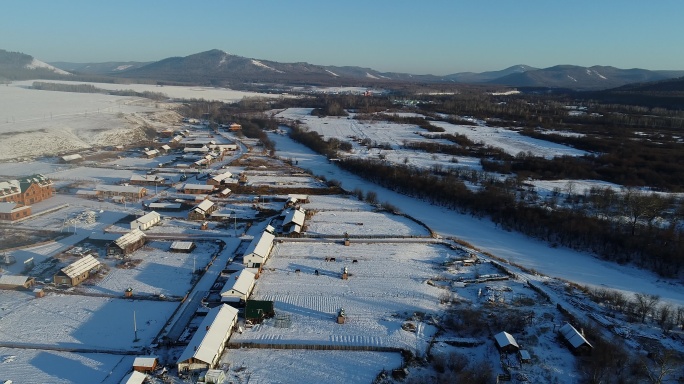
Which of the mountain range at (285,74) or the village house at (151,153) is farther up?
the mountain range at (285,74)

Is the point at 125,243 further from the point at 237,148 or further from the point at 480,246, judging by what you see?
the point at 237,148

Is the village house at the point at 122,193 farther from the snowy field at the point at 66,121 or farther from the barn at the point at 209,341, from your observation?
the barn at the point at 209,341

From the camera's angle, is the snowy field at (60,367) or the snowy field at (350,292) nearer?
the snowy field at (60,367)

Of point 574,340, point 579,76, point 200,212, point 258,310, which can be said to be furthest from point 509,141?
point 579,76

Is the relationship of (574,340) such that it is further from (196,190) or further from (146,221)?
(196,190)

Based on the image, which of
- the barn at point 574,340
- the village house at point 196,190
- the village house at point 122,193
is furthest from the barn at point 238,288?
the village house at point 122,193

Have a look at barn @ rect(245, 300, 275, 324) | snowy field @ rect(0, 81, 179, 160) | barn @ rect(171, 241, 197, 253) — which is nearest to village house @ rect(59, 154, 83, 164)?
snowy field @ rect(0, 81, 179, 160)
